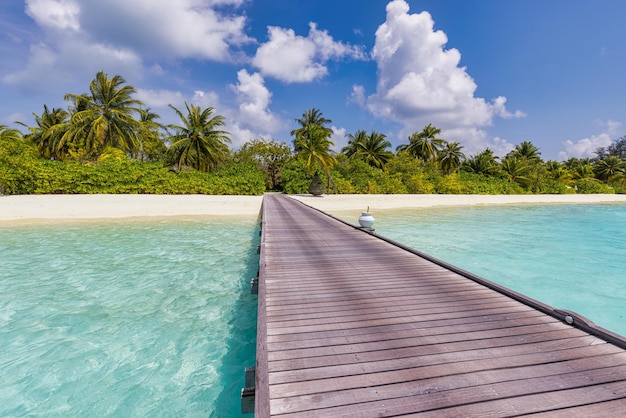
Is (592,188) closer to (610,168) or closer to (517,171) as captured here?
(610,168)

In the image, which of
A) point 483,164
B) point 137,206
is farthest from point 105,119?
point 483,164

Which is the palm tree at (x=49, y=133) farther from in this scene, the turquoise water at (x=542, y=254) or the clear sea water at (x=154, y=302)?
the turquoise water at (x=542, y=254)

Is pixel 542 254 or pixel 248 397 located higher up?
pixel 248 397

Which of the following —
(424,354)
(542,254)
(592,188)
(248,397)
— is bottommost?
(542,254)

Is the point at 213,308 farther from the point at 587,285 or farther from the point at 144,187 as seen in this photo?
the point at 144,187

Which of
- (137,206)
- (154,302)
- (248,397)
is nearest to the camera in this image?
(248,397)

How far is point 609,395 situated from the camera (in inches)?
81.3

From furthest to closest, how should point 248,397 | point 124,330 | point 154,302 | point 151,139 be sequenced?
point 151,139
point 154,302
point 124,330
point 248,397

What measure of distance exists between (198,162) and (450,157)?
3747 centimetres

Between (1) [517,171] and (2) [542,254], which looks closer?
(2) [542,254]

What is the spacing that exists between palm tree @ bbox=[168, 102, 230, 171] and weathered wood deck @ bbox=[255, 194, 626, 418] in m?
28.0

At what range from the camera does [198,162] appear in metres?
29.6

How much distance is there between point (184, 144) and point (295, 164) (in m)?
11.5

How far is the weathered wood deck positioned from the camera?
199 centimetres
